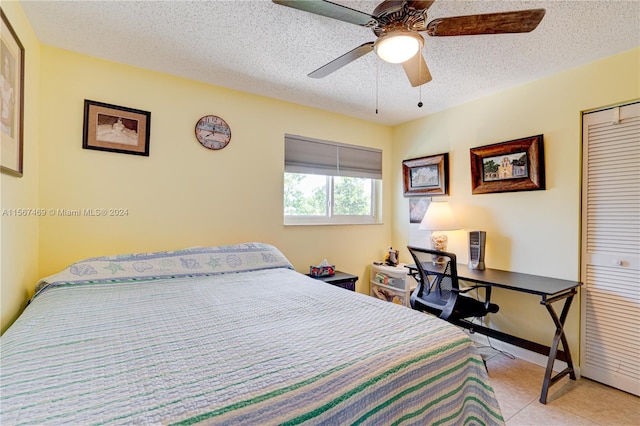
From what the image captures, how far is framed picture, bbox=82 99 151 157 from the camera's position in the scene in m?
2.23

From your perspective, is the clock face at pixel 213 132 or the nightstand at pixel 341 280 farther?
the nightstand at pixel 341 280

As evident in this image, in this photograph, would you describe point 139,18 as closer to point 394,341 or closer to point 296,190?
point 296,190

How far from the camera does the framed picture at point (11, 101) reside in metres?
1.43

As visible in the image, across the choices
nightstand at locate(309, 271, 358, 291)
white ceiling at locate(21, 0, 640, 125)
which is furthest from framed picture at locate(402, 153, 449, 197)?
nightstand at locate(309, 271, 358, 291)

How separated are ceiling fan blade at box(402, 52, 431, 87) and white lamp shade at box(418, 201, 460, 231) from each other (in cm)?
148

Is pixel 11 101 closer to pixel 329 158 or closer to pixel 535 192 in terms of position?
pixel 329 158

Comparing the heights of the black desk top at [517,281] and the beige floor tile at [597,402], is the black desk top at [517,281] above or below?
above

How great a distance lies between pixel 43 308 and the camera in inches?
57.6

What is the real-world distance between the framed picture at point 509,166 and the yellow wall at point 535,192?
6 cm

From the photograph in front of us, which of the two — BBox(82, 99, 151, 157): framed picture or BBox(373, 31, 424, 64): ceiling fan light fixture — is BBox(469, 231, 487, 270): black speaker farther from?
BBox(82, 99, 151, 157): framed picture

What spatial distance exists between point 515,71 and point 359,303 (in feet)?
7.37

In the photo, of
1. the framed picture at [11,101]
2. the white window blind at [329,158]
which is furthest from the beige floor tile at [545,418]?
the framed picture at [11,101]

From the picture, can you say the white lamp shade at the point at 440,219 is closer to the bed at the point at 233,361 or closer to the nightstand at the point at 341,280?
the nightstand at the point at 341,280

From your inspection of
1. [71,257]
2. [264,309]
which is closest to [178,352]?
[264,309]
